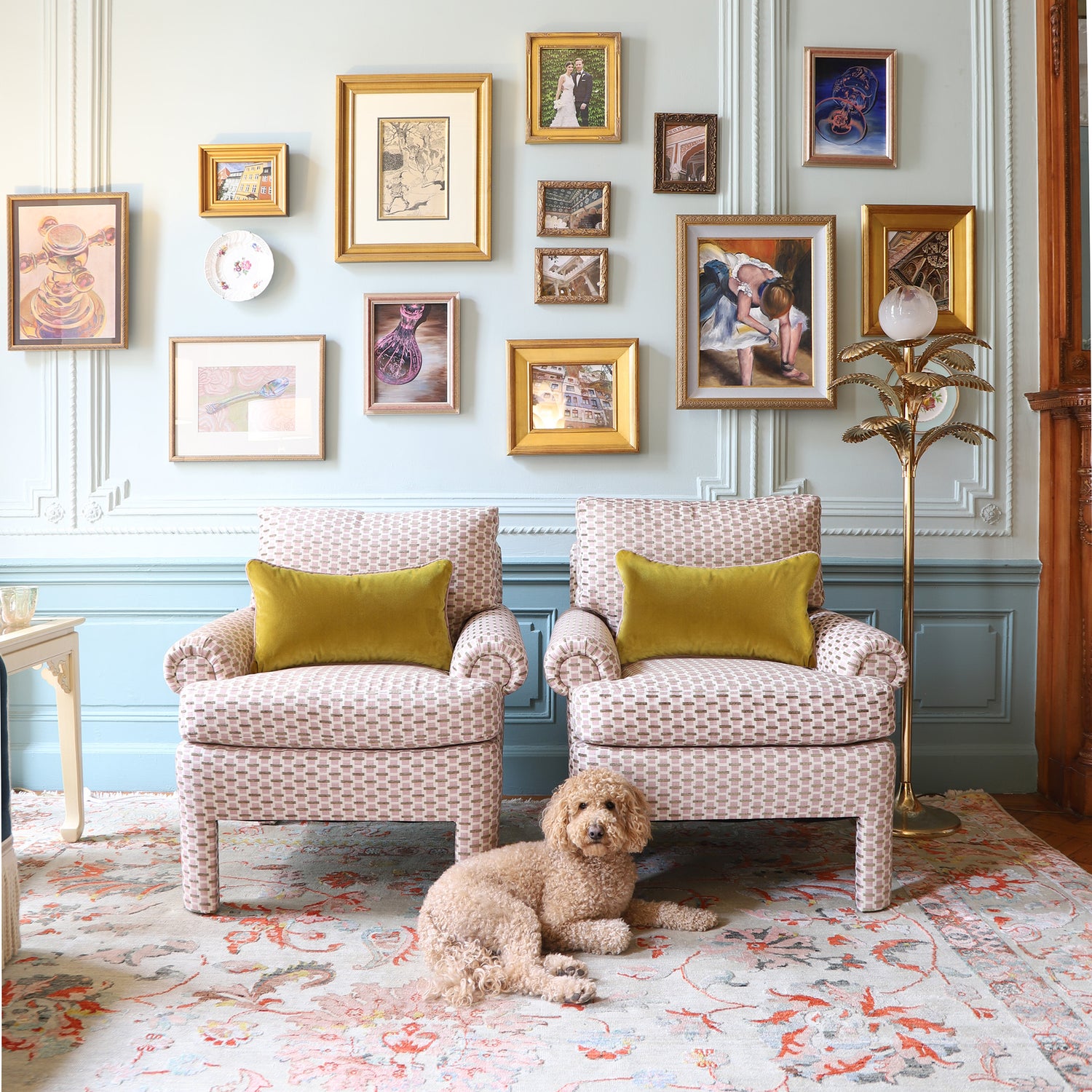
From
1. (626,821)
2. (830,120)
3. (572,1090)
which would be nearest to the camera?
(572,1090)

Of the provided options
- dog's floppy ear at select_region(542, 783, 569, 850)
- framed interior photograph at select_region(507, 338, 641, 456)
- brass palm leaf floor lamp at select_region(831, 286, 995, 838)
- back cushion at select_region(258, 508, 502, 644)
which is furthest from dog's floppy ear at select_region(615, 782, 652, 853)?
framed interior photograph at select_region(507, 338, 641, 456)

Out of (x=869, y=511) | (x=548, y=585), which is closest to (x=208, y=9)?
(x=548, y=585)

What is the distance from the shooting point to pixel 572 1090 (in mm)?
1516

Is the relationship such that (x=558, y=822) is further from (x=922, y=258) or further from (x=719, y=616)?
(x=922, y=258)

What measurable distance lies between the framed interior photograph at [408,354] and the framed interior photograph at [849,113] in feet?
4.60

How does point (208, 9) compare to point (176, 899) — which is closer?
point (176, 899)

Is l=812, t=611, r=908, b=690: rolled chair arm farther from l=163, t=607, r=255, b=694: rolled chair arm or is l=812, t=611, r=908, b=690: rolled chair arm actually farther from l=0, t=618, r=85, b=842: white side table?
l=0, t=618, r=85, b=842: white side table

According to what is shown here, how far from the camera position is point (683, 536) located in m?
2.82

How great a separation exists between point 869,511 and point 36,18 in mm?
3430

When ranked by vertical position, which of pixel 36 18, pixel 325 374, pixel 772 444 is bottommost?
pixel 772 444

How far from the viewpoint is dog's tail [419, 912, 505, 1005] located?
179cm

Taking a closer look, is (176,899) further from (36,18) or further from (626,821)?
(36,18)

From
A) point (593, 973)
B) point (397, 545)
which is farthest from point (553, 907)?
point (397, 545)

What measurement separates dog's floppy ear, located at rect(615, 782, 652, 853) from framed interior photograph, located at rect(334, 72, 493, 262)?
201 cm
